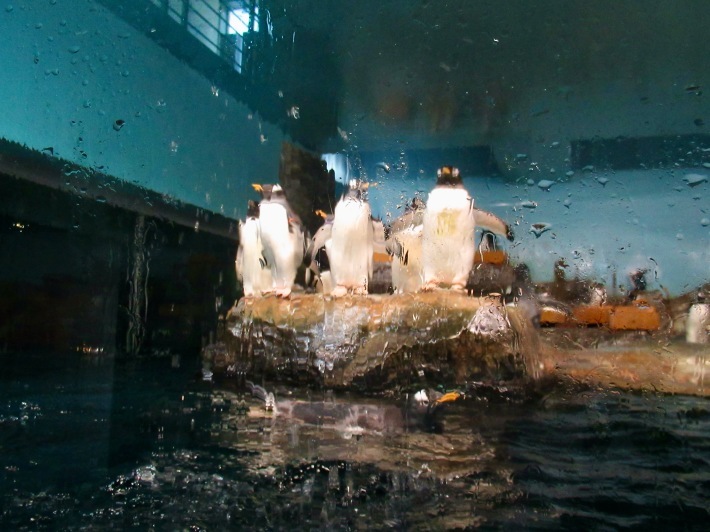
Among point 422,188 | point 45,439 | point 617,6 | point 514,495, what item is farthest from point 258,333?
point 617,6

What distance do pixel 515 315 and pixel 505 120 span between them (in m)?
1.22

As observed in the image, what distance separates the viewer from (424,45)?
11.5 feet

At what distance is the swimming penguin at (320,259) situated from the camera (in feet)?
15.7

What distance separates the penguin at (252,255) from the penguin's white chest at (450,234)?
1.73m

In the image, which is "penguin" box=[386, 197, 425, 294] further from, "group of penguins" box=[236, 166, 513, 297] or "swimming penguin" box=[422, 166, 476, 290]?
"swimming penguin" box=[422, 166, 476, 290]

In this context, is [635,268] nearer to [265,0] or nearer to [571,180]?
[571,180]

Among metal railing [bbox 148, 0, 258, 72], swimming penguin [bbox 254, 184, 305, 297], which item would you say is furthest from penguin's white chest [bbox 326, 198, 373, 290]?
metal railing [bbox 148, 0, 258, 72]

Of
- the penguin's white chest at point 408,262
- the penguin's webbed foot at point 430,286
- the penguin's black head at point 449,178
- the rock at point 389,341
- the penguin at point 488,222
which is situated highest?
the penguin's black head at point 449,178

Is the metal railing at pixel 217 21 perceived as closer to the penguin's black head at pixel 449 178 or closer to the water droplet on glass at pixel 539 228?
the penguin's black head at pixel 449 178

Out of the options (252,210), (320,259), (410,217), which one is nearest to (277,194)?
(252,210)

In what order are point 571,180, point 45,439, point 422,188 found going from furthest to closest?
point 422,188 → point 571,180 → point 45,439

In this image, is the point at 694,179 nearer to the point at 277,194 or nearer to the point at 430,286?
the point at 430,286

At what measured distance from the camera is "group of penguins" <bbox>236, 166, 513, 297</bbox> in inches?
157

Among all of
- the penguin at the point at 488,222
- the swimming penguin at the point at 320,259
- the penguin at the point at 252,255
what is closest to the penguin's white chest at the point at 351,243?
the swimming penguin at the point at 320,259
